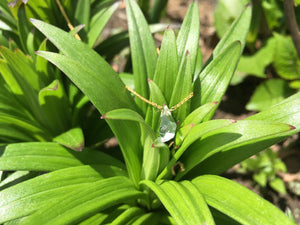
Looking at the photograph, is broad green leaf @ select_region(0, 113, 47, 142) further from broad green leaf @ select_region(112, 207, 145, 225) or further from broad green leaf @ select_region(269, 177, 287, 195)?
broad green leaf @ select_region(269, 177, 287, 195)

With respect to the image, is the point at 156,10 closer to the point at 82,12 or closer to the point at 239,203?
the point at 82,12

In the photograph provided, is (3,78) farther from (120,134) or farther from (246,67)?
(246,67)

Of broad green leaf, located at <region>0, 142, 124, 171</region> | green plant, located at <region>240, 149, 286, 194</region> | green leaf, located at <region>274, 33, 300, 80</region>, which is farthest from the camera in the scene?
green leaf, located at <region>274, 33, 300, 80</region>

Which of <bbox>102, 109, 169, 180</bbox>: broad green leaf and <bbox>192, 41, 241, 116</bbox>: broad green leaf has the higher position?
<bbox>192, 41, 241, 116</bbox>: broad green leaf

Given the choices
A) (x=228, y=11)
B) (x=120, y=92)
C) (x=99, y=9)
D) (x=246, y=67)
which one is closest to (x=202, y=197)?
(x=120, y=92)

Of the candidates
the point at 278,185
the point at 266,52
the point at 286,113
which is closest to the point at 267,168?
the point at 278,185

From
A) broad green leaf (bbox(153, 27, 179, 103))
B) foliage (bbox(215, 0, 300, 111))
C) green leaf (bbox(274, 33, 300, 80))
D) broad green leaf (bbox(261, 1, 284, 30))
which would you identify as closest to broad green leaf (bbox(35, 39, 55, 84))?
broad green leaf (bbox(153, 27, 179, 103))

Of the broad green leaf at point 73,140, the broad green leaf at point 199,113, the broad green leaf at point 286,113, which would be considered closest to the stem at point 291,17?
the broad green leaf at point 286,113
